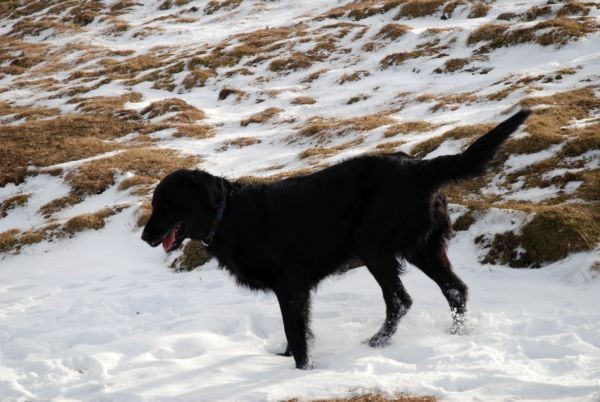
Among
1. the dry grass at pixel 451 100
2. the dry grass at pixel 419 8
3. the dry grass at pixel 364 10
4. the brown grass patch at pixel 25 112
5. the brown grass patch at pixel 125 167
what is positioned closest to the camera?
A: the brown grass patch at pixel 125 167

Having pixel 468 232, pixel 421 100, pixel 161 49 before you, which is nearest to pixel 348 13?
pixel 161 49

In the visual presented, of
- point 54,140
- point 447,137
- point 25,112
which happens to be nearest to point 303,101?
point 54,140

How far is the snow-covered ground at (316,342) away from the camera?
183 inches

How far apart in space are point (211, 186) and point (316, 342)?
2.13 meters

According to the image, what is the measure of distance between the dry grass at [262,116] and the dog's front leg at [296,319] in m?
19.2

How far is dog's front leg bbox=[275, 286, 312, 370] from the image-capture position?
18.0ft

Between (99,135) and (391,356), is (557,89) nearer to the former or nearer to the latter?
(391,356)

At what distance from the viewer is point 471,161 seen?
545 centimetres

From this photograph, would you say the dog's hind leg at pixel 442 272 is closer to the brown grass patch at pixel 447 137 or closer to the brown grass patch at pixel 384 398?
the brown grass patch at pixel 384 398

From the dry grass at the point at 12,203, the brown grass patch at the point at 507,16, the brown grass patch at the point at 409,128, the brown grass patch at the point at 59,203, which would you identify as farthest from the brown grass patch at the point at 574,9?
the dry grass at the point at 12,203

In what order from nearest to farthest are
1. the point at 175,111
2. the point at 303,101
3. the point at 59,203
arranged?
the point at 59,203, the point at 303,101, the point at 175,111

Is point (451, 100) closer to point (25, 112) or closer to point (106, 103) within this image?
point (106, 103)

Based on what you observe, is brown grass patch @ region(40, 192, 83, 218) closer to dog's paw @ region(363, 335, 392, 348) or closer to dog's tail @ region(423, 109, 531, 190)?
dog's paw @ region(363, 335, 392, 348)

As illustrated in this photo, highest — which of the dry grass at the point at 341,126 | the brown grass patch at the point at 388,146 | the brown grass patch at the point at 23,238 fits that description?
the brown grass patch at the point at 388,146
